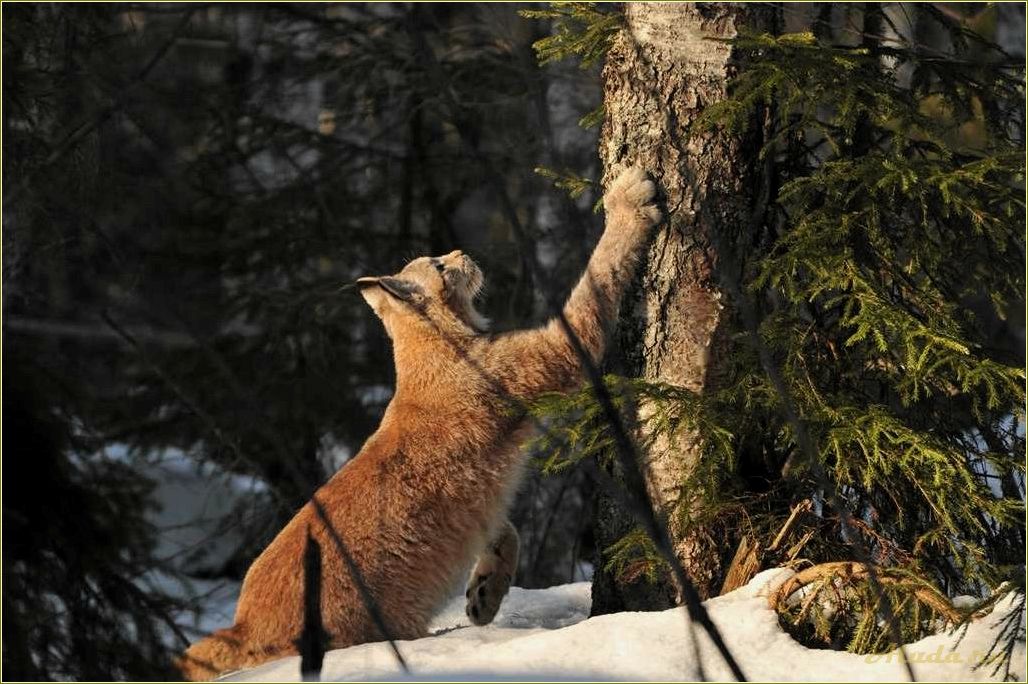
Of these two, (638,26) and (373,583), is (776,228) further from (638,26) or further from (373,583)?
(373,583)

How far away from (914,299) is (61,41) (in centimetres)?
775

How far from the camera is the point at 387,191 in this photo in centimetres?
→ 1241

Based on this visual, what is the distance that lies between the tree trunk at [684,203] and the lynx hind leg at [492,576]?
1.99 feet

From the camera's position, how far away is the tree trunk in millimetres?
4449

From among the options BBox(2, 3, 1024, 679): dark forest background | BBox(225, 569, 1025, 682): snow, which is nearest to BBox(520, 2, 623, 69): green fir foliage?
BBox(225, 569, 1025, 682): snow

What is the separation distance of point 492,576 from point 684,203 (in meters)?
1.70

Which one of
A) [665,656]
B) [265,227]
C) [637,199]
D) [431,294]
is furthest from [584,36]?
[265,227]

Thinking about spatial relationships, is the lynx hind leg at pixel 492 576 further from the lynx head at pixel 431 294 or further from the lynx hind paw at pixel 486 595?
the lynx head at pixel 431 294

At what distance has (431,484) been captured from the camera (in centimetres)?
475

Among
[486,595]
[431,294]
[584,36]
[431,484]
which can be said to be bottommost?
[486,595]

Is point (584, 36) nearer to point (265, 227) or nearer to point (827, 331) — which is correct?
point (827, 331)

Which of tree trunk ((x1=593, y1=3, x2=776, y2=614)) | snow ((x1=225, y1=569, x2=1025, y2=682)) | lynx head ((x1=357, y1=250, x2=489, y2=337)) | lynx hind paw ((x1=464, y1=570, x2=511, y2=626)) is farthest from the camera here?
lynx head ((x1=357, y1=250, x2=489, y2=337))

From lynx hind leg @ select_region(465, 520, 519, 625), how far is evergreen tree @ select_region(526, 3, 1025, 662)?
2.11 feet

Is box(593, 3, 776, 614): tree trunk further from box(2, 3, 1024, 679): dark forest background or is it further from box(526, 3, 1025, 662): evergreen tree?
box(2, 3, 1024, 679): dark forest background
